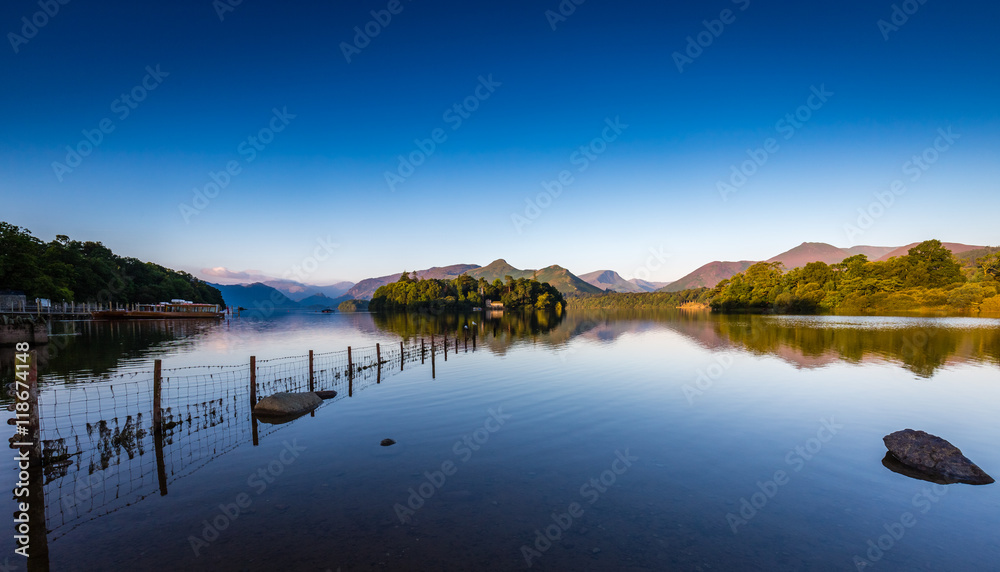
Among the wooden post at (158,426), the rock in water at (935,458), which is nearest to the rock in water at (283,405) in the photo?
the wooden post at (158,426)

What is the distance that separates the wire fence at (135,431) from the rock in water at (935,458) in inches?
976

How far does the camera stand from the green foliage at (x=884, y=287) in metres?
103

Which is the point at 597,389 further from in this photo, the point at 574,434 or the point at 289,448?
the point at 289,448

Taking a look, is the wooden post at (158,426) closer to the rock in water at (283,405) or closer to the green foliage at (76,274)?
the rock in water at (283,405)

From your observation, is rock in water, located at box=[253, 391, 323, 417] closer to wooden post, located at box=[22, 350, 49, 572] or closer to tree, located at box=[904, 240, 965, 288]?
wooden post, located at box=[22, 350, 49, 572]

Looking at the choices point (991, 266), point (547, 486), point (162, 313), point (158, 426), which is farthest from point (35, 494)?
point (991, 266)

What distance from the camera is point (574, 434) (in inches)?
719

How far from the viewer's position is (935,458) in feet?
45.2

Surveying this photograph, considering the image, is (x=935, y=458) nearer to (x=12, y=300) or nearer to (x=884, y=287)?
(x=12, y=300)

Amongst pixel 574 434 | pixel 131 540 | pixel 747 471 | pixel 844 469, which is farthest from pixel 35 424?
pixel 844 469

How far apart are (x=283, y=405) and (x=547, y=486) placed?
1486cm

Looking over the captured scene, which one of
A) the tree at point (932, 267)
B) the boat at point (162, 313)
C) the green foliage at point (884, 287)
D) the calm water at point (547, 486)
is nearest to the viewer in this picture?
the calm water at point (547, 486)

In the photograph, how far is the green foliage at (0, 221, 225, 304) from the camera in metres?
67.2

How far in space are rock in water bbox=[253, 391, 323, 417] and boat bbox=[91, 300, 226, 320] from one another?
10768cm
